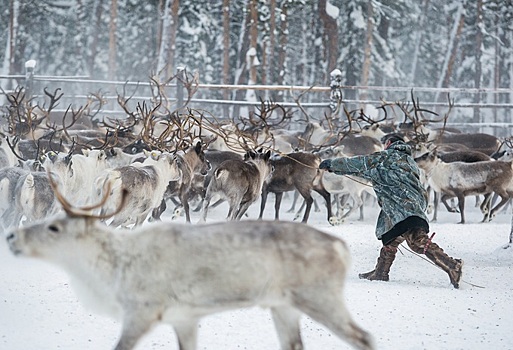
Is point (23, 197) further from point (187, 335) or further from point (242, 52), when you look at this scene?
point (242, 52)

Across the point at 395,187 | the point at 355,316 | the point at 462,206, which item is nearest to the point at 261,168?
the point at 462,206

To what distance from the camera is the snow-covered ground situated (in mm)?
4820

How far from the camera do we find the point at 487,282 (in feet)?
22.8

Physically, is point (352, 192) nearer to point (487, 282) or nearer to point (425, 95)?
point (487, 282)

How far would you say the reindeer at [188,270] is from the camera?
356 cm

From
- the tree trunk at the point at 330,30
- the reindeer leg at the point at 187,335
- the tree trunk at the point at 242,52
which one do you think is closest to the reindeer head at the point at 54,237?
the reindeer leg at the point at 187,335

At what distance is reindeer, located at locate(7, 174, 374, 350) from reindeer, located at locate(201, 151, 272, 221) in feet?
19.1

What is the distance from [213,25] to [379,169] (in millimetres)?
24561

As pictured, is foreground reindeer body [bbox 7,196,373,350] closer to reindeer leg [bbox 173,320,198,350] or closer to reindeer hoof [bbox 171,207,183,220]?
reindeer leg [bbox 173,320,198,350]

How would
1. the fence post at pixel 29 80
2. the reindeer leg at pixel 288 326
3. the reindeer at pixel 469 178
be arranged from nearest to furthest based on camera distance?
the reindeer leg at pixel 288 326
the reindeer at pixel 469 178
the fence post at pixel 29 80

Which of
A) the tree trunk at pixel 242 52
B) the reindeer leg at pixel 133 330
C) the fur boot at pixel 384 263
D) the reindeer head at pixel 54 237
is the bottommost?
the fur boot at pixel 384 263

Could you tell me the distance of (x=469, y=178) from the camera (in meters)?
11.3

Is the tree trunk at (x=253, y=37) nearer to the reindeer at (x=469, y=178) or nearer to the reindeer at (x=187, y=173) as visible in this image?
the reindeer at (x=469, y=178)

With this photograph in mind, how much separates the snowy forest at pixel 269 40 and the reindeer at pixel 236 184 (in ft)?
42.4
